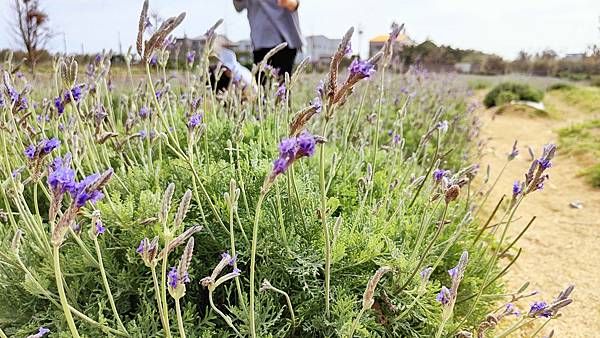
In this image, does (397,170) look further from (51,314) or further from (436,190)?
(51,314)

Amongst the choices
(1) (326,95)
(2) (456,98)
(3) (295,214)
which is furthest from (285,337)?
(2) (456,98)

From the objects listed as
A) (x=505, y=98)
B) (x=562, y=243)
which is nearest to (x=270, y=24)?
(x=562, y=243)

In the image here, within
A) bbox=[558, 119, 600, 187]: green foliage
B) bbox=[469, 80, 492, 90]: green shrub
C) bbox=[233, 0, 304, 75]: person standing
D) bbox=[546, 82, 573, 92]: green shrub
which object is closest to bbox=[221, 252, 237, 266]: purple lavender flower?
bbox=[233, 0, 304, 75]: person standing

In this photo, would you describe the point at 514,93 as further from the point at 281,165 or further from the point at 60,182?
the point at 60,182

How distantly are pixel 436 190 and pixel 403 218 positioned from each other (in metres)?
0.29

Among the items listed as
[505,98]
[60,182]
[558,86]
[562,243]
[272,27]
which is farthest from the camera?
[558,86]

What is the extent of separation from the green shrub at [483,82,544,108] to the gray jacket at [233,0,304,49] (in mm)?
9053

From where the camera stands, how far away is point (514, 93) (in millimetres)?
12477

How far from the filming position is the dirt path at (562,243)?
2209 mm

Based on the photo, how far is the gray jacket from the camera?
4258 mm

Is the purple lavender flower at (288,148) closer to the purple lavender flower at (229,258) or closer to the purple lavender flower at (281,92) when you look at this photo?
the purple lavender flower at (229,258)

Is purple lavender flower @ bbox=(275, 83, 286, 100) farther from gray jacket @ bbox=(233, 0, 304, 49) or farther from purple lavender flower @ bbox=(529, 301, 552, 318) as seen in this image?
gray jacket @ bbox=(233, 0, 304, 49)

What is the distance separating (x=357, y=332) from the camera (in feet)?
4.23

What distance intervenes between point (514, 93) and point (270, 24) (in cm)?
1014
